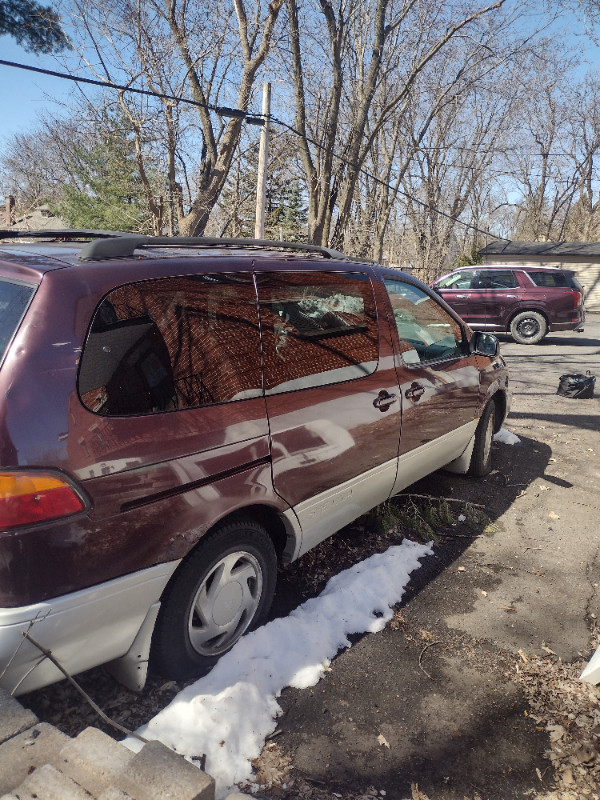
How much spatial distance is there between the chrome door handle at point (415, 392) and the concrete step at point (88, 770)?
237cm

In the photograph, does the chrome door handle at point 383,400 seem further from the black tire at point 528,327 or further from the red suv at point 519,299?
the black tire at point 528,327

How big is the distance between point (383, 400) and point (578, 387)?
611 centimetres

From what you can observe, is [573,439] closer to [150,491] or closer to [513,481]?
[513,481]

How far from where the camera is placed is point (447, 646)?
2789mm

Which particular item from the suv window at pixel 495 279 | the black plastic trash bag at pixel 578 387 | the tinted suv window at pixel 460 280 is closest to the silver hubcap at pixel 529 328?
the suv window at pixel 495 279

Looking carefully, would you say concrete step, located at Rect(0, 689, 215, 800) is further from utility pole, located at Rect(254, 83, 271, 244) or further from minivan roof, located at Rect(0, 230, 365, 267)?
utility pole, located at Rect(254, 83, 271, 244)

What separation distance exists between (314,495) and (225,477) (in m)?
0.68

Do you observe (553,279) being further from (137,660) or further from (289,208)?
(289,208)

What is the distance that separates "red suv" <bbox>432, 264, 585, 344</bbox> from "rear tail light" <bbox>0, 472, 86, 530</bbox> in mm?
13749

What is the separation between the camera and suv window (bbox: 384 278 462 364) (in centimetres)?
356

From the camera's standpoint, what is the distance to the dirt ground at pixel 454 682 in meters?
2.04

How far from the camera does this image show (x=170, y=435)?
204cm

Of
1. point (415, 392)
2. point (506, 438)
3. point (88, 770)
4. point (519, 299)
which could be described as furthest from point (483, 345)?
point (519, 299)

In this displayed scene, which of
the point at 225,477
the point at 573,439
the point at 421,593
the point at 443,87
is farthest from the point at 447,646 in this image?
the point at 443,87
